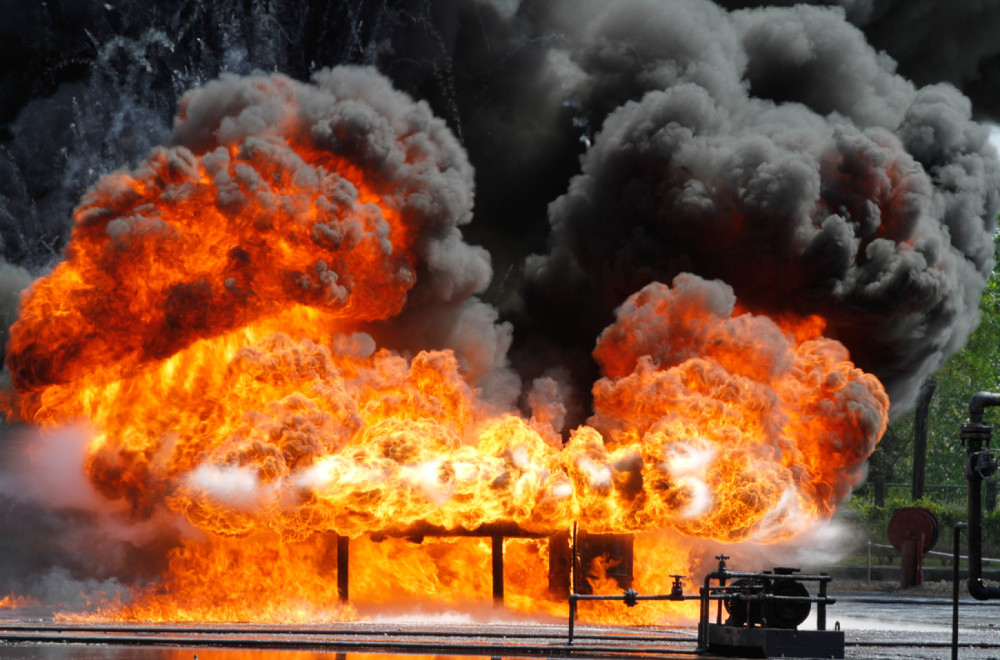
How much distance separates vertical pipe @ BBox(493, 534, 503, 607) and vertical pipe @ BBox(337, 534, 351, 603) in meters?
3.11

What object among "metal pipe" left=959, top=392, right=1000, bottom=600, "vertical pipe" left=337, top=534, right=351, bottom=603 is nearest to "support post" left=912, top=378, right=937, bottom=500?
"vertical pipe" left=337, top=534, right=351, bottom=603

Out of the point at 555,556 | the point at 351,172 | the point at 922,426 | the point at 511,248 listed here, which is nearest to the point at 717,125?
the point at 511,248

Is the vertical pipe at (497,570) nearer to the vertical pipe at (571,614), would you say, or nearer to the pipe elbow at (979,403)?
the vertical pipe at (571,614)

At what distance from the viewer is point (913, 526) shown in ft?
125

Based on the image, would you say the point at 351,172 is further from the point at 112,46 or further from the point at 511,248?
the point at 112,46

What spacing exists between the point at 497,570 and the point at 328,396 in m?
5.18

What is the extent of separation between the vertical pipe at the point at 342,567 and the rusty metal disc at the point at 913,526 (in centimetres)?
1779

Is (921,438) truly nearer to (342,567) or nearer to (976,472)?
(342,567)

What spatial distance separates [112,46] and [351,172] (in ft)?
45.5

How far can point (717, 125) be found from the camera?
3183 cm

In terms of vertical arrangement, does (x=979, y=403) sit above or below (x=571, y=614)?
above

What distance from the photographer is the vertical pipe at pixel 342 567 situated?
90.1 feet

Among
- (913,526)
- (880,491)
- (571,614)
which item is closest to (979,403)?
(571,614)

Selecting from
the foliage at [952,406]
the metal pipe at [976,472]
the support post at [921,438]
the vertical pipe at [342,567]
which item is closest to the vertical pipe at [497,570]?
the vertical pipe at [342,567]
